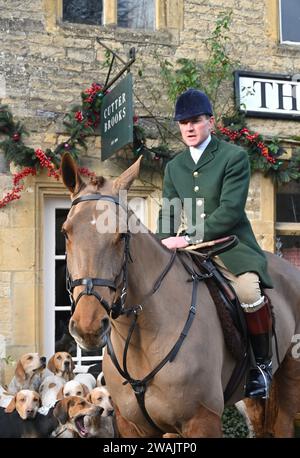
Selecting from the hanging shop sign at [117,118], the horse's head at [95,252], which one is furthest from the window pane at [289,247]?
the horse's head at [95,252]

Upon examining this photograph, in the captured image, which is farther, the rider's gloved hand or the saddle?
the rider's gloved hand

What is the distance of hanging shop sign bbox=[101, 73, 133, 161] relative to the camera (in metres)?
6.87

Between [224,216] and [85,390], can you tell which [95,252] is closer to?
[224,216]

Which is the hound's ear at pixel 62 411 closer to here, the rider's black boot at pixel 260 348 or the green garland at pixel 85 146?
the rider's black boot at pixel 260 348

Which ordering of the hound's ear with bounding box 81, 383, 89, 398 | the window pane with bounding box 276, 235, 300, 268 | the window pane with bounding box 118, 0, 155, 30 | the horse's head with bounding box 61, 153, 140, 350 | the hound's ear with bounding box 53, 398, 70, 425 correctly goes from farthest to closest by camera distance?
the window pane with bounding box 276, 235, 300, 268 < the window pane with bounding box 118, 0, 155, 30 < the hound's ear with bounding box 81, 383, 89, 398 < the hound's ear with bounding box 53, 398, 70, 425 < the horse's head with bounding box 61, 153, 140, 350

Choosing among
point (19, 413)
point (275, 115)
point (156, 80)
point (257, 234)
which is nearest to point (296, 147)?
point (275, 115)

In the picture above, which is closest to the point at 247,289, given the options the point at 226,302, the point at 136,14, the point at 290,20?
the point at 226,302

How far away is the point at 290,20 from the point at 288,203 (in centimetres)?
237

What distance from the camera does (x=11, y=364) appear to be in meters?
7.53

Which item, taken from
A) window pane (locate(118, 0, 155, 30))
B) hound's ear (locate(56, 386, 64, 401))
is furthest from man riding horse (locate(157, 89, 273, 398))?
window pane (locate(118, 0, 155, 30))

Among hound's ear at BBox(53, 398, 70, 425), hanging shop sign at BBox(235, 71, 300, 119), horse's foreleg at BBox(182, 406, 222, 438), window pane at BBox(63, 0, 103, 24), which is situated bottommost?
hound's ear at BBox(53, 398, 70, 425)

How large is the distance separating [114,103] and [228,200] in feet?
10.9

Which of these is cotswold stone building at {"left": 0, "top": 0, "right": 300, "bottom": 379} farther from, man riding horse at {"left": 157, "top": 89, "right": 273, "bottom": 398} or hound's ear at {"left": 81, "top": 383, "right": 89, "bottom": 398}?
man riding horse at {"left": 157, "top": 89, "right": 273, "bottom": 398}

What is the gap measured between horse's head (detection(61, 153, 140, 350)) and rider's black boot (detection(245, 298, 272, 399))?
1131mm
